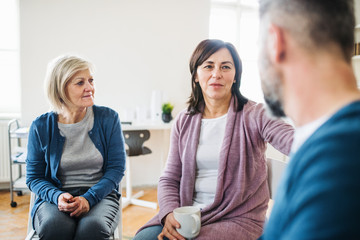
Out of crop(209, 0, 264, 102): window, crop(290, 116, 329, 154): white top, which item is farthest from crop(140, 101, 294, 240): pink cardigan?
crop(209, 0, 264, 102): window

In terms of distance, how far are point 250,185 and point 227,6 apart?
10.9 feet

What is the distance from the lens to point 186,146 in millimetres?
1253

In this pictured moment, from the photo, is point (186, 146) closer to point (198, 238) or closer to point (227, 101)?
point (227, 101)

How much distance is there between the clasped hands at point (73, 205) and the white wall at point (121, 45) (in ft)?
7.20

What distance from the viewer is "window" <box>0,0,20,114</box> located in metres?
3.31

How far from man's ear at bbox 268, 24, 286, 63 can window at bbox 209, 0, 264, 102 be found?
3448 mm

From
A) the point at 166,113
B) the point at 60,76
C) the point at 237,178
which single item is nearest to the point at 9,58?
the point at 166,113

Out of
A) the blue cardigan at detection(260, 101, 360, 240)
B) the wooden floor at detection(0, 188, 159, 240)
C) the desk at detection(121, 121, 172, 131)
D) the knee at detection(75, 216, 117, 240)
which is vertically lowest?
the wooden floor at detection(0, 188, 159, 240)

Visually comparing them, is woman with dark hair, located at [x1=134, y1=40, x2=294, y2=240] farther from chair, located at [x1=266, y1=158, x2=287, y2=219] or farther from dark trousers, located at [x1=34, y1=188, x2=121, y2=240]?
dark trousers, located at [x1=34, y1=188, x2=121, y2=240]

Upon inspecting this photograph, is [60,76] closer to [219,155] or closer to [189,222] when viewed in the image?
[219,155]

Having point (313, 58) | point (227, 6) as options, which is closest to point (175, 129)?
point (313, 58)

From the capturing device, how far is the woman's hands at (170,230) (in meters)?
1.05

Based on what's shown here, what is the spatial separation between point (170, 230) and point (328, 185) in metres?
0.82

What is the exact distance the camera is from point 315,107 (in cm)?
46
